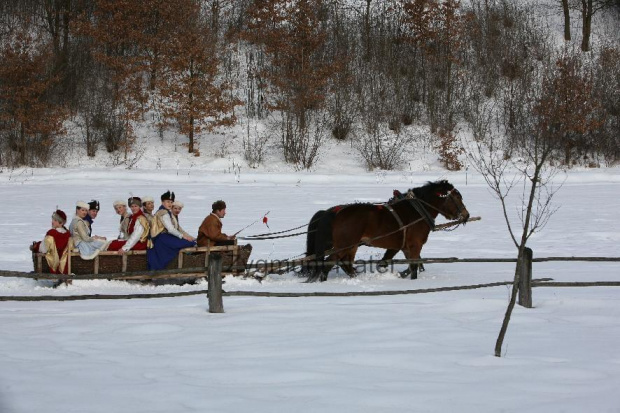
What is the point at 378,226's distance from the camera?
10.6 metres

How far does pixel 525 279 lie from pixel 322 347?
121 inches

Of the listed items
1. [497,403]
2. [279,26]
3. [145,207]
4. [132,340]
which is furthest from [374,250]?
[279,26]

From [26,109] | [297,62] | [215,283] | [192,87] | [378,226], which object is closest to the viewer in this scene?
[215,283]

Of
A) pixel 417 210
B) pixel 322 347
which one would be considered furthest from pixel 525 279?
pixel 322 347

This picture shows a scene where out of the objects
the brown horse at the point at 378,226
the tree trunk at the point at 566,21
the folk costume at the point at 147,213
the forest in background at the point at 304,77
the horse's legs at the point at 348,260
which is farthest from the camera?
the tree trunk at the point at 566,21

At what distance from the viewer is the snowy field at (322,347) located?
5.29 m

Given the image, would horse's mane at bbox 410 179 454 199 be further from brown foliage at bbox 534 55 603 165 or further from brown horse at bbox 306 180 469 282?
brown foliage at bbox 534 55 603 165

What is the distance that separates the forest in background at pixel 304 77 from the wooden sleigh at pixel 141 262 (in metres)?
18.0

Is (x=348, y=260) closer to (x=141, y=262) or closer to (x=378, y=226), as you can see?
(x=378, y=226)

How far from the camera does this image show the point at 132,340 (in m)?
7.16

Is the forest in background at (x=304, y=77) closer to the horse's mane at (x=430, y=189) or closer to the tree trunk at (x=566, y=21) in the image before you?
the tree trunk at (x=566, y=21)

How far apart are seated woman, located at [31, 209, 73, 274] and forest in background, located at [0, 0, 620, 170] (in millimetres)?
18879

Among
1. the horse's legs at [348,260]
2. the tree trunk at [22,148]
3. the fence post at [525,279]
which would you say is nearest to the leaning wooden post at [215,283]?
the horse's legs at [348,260]

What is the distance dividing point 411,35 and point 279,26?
6.11 m
